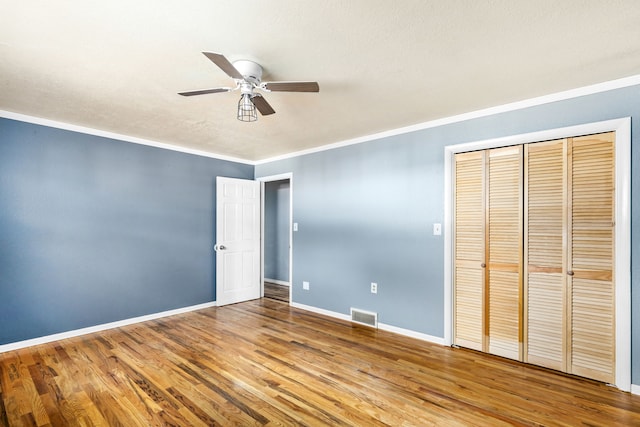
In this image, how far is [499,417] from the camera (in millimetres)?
2070

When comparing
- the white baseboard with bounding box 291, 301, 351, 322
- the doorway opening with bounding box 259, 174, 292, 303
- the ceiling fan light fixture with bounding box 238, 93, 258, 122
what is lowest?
the white baseboard with bounding box 291, 301, 351, 322

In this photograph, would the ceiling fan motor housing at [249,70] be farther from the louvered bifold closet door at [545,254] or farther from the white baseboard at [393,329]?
the white baseboard at [393,329]

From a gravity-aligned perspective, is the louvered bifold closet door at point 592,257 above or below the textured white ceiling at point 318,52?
below

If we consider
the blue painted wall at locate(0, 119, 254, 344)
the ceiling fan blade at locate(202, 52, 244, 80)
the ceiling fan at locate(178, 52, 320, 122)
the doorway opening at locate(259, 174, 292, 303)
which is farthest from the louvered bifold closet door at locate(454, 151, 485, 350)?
the doorway opening at locate(259, 174, 292, 303)

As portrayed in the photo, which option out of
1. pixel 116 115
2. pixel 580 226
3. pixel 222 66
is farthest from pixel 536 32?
pixel 116 115

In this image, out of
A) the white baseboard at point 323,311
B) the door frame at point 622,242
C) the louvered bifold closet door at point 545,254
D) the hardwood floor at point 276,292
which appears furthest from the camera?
the hardwood floor at point 276,292

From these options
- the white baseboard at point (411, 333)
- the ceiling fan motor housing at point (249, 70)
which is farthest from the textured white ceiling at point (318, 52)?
the white baseboard at point (411, 333)

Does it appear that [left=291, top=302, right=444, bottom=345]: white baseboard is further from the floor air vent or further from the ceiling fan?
Result: the ceiling fan

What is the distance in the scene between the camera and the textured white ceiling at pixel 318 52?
1612mm

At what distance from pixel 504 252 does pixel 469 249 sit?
32cm

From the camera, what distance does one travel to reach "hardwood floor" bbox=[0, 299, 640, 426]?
2.08 m

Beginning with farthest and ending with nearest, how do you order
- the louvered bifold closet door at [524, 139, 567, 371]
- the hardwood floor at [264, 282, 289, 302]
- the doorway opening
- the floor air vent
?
the doorway opening
the hardwood floor at [264, 282, 289, 302]
the floor air vent
the louvered bifold closet door at [524, 139, 567, 371]

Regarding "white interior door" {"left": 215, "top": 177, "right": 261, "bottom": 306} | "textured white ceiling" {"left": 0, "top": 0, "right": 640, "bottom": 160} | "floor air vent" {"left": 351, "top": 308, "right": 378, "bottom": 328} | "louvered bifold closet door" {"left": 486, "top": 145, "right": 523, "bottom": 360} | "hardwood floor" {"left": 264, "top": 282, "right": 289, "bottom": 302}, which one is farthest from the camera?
"hardwood floor" {"left": 264, "top": 282, "right": 289, "bottom": 302}

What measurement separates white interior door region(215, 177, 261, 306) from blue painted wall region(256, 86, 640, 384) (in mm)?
920
